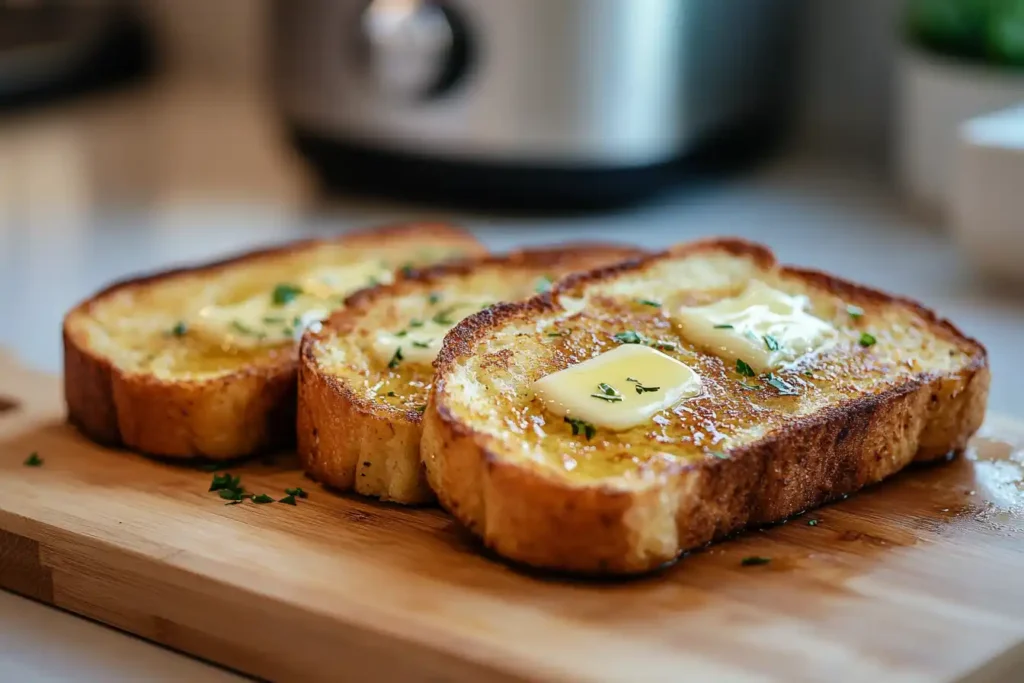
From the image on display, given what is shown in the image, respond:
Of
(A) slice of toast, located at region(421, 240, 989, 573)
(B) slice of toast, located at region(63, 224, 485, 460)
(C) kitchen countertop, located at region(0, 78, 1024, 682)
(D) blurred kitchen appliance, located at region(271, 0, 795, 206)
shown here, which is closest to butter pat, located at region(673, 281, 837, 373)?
(A) slice of toast, located at region(421, 240, 989, 573)

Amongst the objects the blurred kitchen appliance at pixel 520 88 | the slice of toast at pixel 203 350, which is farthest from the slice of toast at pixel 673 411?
the blurred kitchen appliance at pixel 520 88

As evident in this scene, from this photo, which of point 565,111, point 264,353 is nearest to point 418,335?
point 264,353

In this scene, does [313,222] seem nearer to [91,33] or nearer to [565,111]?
[565,111]

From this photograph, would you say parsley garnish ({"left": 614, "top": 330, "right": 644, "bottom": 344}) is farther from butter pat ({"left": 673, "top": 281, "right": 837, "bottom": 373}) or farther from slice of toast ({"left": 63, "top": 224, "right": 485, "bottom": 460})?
slice of toast ({"left": 63, "top": 224, "right": 485, "bottom": 460})

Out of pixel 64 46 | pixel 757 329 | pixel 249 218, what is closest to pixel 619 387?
pixel 757 329

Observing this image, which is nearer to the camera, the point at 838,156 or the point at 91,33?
the point at 838,156

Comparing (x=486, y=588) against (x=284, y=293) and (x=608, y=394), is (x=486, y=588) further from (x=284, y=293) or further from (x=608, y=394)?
(x=284, y=293)

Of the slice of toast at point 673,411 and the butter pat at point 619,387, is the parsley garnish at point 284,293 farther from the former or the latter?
the butter pat at point 619,387
